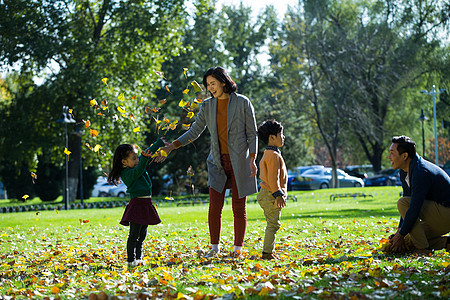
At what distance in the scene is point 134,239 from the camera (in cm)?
611

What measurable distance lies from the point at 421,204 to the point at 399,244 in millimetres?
510

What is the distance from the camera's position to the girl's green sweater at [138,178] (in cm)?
613

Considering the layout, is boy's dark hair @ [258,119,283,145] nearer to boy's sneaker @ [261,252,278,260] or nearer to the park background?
boy's sneaker @ [261,252,278,260]

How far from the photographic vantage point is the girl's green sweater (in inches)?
241

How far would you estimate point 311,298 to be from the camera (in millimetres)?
4023

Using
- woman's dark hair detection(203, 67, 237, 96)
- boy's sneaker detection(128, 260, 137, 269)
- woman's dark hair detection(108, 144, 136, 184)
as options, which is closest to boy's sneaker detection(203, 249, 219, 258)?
boy's sneaker detection(128, 260, 137, 269)

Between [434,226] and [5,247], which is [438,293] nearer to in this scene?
[434,226]

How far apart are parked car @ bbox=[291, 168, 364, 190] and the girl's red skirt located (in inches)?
1171

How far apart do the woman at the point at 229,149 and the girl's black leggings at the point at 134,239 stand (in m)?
0.80

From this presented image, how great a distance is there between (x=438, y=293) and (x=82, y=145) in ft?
79.7

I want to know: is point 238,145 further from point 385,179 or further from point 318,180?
point 385,179

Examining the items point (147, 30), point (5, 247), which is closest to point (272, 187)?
point (5, 247)

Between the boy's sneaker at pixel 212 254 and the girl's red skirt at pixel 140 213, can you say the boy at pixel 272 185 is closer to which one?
the boy's sneaker at pixel 212 254

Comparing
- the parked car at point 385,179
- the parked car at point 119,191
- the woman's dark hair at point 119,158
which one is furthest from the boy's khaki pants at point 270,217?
the parked car at point 119,191
